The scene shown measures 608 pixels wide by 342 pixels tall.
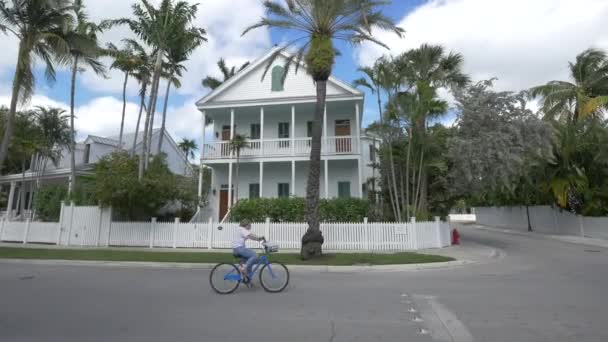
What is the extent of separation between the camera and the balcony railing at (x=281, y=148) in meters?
19.5

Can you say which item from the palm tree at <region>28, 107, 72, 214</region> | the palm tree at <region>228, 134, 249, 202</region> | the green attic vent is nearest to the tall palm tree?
the green attic vent

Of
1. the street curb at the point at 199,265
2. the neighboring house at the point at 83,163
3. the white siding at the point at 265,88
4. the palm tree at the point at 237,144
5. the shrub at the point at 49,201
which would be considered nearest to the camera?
the street curb at the point at 199,265

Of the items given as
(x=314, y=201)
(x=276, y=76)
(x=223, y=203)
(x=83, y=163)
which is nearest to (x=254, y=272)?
(x=314, y=201)

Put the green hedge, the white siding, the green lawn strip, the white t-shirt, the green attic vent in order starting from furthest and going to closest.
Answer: the green attic vent, the white siding, the green hedge, the green lawn strip, the white t-shirt

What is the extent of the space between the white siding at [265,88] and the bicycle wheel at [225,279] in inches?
584

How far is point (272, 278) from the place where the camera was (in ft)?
24.1

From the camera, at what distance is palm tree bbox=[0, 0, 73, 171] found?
50.4 ft

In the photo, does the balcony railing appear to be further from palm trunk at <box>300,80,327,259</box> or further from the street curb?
the street curb

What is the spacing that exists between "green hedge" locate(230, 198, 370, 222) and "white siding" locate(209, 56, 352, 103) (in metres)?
6.85

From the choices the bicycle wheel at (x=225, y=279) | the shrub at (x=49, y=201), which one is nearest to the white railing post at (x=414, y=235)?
the bicycle wheel at (x=225, y=279)

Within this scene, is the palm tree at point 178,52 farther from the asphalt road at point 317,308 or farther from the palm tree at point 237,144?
the asphalt road at point 317,308

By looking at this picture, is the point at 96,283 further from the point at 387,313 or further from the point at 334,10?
the point at 334,10

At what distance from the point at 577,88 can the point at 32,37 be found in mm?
31062

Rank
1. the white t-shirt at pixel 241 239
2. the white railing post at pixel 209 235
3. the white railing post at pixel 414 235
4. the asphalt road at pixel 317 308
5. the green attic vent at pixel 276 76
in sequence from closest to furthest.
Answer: the asphalt road at pixel 317 308
the white t-shirt at pixel 241 239
the white railing post at pixel 414 235
the white railing post at pixel 209 235
the green attic vent at pixel 276 76
